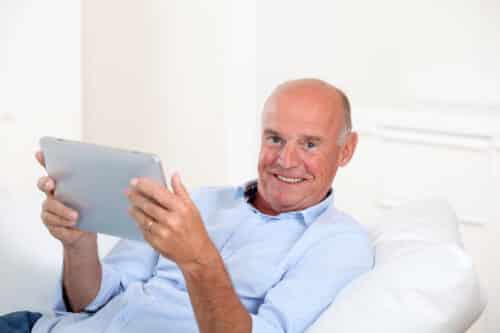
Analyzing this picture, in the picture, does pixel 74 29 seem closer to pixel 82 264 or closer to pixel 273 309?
pixel 82 264

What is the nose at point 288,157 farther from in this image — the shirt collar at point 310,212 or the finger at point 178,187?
the finger at point 178,187

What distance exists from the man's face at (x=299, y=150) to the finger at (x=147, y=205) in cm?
57

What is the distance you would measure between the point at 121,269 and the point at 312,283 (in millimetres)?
495

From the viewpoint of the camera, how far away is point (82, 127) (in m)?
3.33

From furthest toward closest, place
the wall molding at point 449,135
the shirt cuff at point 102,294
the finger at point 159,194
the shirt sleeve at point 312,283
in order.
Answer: the wall molding at point 449,135 < the shirt cuff at point 102,294 < the shirt sleeve at point 312,283 < the finger at point 159,194

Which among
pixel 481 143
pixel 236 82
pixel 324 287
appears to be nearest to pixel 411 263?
pixel 324 287

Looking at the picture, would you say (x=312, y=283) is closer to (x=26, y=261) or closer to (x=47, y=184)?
(x=47, y=184)

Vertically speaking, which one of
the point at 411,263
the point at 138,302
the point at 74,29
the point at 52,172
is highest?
the point at 74,29

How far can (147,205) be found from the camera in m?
1.50

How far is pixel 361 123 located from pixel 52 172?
1590 mm

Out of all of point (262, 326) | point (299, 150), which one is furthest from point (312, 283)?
point (299, 150)

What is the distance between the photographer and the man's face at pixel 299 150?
2051 millimetres

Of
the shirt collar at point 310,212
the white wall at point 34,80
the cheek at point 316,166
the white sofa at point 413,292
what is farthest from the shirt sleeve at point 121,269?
the white wall at point 34,80

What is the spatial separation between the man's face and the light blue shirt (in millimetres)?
41
